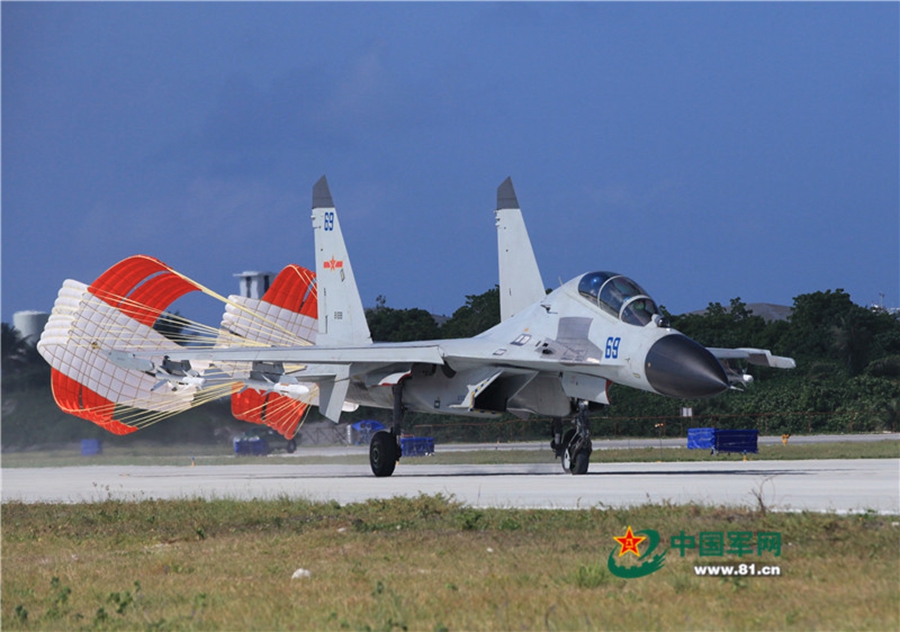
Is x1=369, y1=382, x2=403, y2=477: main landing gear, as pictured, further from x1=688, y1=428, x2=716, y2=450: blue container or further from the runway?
x1=688, y1=428, x2=716, y2=450: blue container

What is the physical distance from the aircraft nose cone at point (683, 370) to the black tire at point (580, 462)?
8.78ft

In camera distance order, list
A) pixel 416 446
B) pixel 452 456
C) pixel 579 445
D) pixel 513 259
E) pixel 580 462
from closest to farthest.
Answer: pixel 579 445 → pixel 580 462 → pixel 513 259 → pixel 452 456 → pixel 416 446

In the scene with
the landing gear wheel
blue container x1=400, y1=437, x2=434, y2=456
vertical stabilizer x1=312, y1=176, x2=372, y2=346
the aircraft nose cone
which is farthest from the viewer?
blue container x1=400, y1=437, x2=434, y2=456

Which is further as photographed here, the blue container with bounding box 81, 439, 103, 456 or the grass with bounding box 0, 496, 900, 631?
the blue container with bounding box 81, 439, 103, 456

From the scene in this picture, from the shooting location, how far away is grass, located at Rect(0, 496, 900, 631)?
22.3 ft

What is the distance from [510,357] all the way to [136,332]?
1541cm

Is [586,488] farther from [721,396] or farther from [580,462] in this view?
[721,396]

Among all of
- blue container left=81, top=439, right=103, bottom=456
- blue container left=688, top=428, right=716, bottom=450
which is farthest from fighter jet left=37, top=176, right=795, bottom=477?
blue container left=688, top=428, right=716, bottom=450

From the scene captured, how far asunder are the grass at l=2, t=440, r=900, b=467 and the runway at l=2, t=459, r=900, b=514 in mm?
4445

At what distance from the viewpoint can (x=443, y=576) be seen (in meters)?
8.34

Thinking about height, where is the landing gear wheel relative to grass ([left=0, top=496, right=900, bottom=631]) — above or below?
above

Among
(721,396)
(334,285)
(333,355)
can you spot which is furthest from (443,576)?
(721,396)

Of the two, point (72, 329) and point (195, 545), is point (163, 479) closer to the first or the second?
point (72, 329)

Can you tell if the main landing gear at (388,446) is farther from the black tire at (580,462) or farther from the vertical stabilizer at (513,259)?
the black tire at (580,462)
